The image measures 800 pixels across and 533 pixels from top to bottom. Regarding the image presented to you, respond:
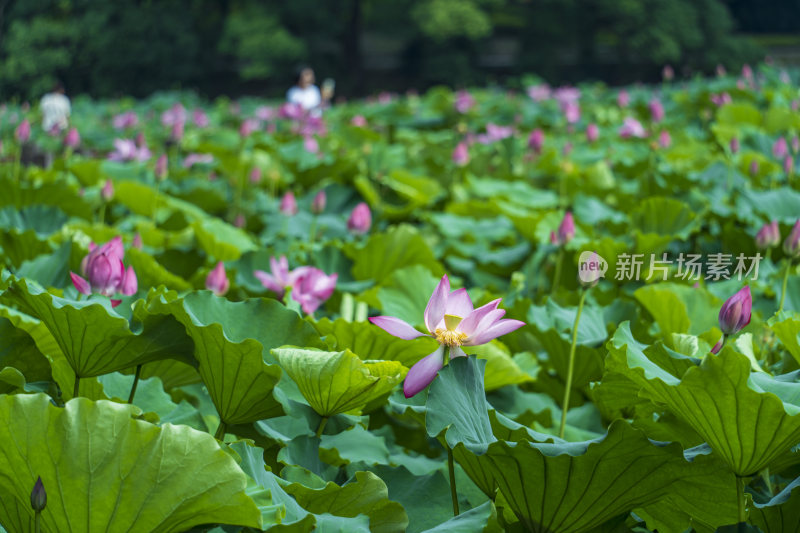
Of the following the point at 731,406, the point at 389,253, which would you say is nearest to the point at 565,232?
the point at 389,253

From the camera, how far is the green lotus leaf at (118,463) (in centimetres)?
78

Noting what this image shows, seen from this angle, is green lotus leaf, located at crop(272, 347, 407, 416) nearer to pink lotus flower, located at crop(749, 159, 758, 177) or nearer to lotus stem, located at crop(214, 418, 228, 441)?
lotus stem, located at crop(214, 418, 228, 441)

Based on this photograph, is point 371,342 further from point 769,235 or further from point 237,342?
point 769,235

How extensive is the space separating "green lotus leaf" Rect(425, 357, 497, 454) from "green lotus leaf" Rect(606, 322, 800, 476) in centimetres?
16

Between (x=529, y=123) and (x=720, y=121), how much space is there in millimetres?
1582

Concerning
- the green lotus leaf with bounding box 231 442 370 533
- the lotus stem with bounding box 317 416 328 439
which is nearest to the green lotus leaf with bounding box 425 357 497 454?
the green lotus leaf with bounding box 231 442 370 533

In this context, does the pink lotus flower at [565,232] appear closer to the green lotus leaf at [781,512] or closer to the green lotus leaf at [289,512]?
the green lotus leaf at [781,512]

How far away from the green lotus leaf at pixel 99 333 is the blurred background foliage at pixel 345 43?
21.2m

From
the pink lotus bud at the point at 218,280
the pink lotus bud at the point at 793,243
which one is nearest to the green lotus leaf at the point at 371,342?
the pink lotus bud at the point at 218,280

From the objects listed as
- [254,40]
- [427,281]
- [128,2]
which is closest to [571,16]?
[254,40]

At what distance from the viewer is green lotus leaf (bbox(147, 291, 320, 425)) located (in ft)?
3.34

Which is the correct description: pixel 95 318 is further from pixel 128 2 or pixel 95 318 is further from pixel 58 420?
pixel 128 2

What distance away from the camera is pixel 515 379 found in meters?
1.35

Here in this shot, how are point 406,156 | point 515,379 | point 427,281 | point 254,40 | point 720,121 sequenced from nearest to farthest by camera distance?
point 515,379, point 427,281, point 406,156, point 720,121, point 254,40
